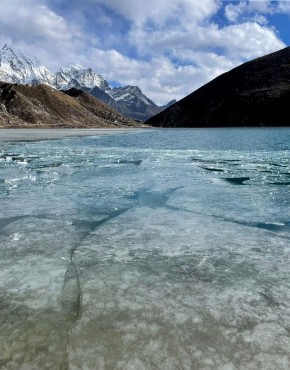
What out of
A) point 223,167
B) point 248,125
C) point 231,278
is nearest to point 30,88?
point 248,125

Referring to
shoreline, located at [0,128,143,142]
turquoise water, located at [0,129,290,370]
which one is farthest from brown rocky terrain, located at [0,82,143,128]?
turquoise water, located at [0,129,290,370]

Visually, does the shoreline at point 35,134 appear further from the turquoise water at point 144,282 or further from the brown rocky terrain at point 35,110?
the turquoise water at point 144,282

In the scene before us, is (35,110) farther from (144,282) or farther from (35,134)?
(144,282)

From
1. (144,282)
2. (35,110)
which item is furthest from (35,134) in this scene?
(35,110)

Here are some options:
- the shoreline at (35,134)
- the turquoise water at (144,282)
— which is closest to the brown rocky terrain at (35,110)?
the shoreline at (35,134)

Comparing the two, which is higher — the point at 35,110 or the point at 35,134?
the point at 35,110

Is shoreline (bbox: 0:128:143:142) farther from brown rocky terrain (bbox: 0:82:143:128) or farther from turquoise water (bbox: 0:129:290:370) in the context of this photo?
turquoise water (bbox: 0:129:290:370)

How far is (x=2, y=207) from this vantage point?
30.1 feet

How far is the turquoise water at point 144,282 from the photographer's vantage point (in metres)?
3.46

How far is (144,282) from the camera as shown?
16.3ft

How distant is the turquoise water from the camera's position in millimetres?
A: 3459

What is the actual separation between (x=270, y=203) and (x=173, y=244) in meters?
4.58

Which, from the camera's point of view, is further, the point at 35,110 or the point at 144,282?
the point at 35,110

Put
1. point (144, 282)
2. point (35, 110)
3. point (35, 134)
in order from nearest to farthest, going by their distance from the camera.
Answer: point (144, 282)
point (35, 134)
point (35, 110)
